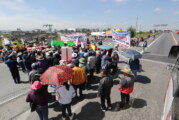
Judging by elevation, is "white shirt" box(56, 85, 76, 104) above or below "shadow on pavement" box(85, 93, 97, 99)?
above

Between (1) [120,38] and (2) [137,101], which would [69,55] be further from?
(1) [120,38]

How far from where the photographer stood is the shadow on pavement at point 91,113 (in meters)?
4.02

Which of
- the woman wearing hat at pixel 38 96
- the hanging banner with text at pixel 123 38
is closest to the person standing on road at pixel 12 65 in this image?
the woman wearing hat at pixel 38 96

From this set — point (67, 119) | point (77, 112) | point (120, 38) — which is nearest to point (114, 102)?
point (77, 112)

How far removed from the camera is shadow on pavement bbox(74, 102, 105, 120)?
13.2 feet

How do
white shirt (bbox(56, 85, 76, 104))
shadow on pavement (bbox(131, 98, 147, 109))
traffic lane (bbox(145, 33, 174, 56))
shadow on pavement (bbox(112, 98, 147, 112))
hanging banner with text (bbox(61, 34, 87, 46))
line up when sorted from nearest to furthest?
1. white shirt (bbox(56, 85, 76, 104))
2. shadow on pavement (bbox(112, 98, 147, 112))
3. shadow on pavement (bbox(131, 98, 147, 109))
4. hanging banner with text (bbox(61, 34, 87, 46))
5. traffic lane (bbox(145, 33, 174, 56))

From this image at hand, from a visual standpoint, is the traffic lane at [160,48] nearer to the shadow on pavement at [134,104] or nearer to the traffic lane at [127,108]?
the traffic lane at [127,108]

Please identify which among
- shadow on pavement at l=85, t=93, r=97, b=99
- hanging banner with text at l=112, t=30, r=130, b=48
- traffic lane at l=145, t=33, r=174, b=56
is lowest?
shadow on pavement at l=85, t=93, r=97, b=99

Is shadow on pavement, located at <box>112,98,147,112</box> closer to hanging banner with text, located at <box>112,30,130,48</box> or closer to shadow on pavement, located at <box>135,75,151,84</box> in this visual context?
shadow on pavement, located at <box>135,75,151,84</box>

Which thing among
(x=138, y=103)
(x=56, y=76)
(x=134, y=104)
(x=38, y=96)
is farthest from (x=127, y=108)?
(x=38, y=96)

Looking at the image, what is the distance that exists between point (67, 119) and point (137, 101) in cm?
289

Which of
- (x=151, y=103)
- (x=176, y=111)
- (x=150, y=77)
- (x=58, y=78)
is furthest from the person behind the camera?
(x=150, y=77)

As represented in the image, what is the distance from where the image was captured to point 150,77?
7410 millimetres

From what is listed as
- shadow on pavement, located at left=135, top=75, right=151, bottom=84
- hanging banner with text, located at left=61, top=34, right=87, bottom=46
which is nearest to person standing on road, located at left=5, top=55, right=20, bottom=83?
hanging banner with text, located at left=61, top=34, right=87, bottom=46
